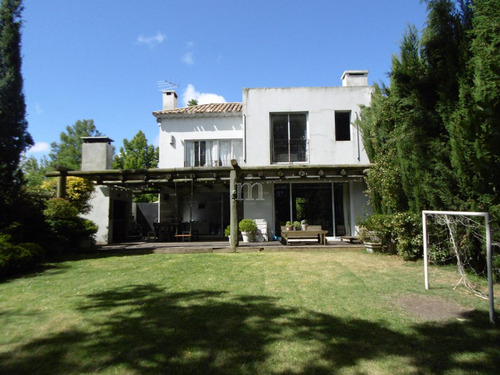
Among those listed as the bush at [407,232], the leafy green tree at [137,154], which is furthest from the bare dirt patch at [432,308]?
the leafy green tree at [137,154]

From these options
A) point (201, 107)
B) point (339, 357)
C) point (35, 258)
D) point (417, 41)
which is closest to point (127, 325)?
point (339, 357)

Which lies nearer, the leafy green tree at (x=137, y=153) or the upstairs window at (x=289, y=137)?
the upstairs window at (x=289, y=137)

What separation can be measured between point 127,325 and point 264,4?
34.4 ft

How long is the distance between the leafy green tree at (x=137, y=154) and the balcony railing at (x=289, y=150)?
25.4m

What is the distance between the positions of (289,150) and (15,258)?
11.0 metres

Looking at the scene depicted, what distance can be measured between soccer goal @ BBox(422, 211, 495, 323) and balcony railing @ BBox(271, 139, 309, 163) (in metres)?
7.11

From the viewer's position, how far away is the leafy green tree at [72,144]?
49.2m

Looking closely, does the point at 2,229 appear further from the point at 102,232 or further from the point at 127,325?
the point at 127,325

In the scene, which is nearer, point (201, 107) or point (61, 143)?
point (201, 107)

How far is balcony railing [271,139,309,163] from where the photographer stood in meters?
14.3

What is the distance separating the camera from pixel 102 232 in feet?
45.8

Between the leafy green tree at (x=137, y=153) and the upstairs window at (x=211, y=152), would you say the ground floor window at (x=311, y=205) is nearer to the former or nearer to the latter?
the upstairs window at (x=211, y=152)

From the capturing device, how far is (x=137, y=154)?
36906mm

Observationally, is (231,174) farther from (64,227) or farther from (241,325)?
(241,325)
